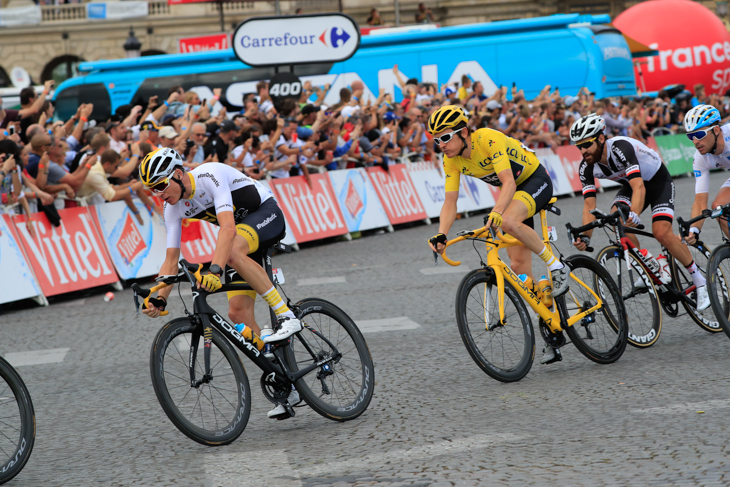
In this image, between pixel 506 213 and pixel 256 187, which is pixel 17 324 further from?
pixel 506 213

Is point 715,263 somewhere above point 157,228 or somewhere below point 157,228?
above

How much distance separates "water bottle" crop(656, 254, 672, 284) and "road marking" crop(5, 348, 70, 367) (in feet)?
16.4

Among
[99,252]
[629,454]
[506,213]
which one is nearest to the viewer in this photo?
[629,454]

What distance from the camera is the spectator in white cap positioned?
13484mm

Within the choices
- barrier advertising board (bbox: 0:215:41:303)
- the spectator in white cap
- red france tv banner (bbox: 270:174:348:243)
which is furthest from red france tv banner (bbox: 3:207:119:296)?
red france tv banner (bbox: 270:174:348:243)

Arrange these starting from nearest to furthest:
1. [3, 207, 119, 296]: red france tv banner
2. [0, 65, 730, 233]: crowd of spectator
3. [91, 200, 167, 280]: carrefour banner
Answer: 1. [3, 207, 119, 296]: red france tv banner
2. [0, 65, 730, 233]: crowd of spectator
3. [91, 200, 167, 280]: carrefour banner

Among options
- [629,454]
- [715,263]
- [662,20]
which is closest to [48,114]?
[715,263]

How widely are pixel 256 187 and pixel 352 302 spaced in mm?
4128

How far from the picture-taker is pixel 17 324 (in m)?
9.98

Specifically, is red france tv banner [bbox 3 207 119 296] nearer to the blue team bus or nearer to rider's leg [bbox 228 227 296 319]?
rider's leg [bbox 228 227 296 319]

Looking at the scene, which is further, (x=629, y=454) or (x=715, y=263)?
(x=715, y=263)

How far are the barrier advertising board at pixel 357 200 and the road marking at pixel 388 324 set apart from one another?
6885 mm

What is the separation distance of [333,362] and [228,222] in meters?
1.10

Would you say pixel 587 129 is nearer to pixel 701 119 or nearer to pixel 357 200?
pixel 701 119
